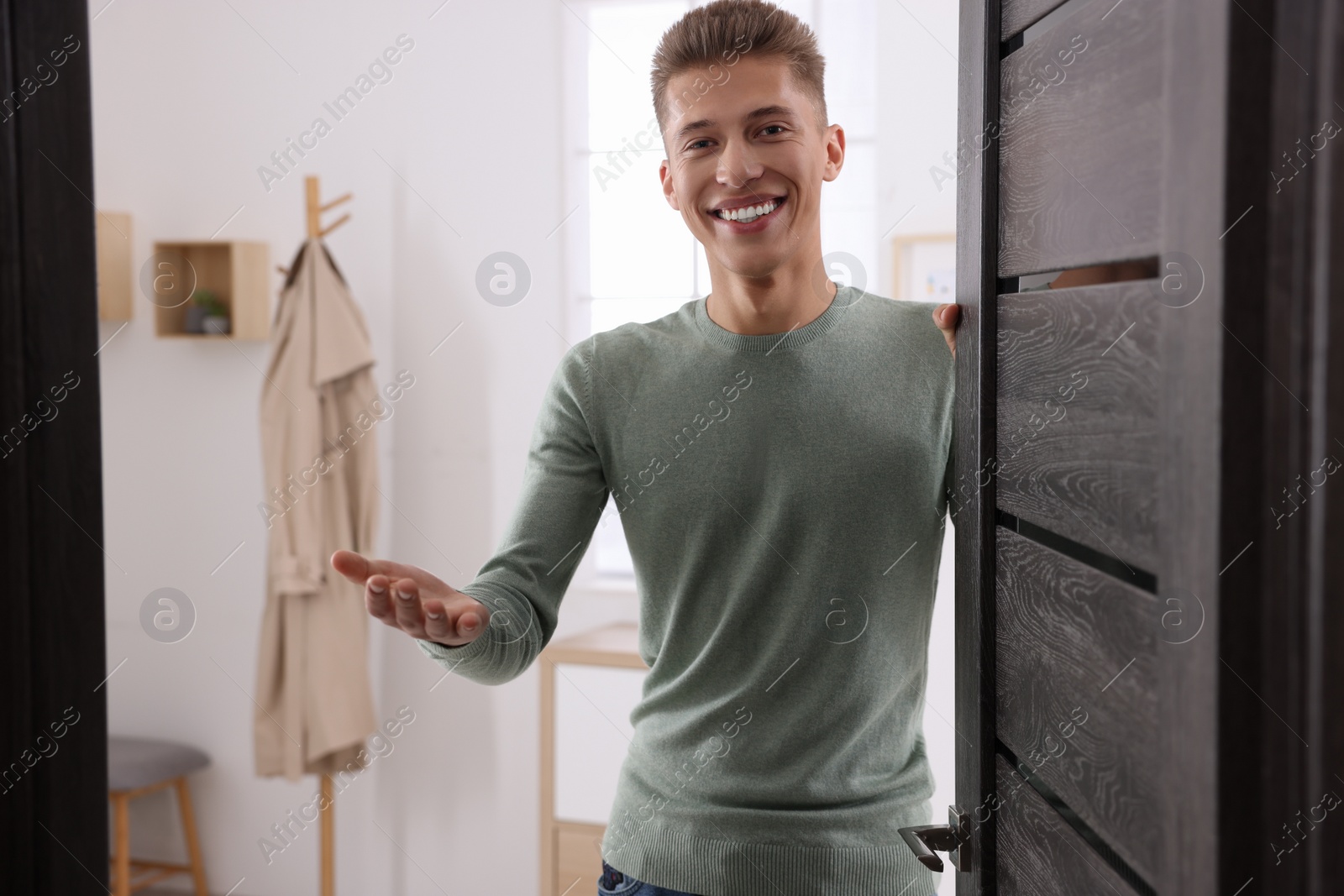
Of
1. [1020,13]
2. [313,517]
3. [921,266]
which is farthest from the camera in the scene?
[313,517]

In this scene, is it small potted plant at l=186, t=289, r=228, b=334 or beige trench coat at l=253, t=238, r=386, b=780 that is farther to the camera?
small potted plant at l=186, t=289, r=228, b=334

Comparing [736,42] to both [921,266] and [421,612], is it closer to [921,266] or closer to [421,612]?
[421,612]

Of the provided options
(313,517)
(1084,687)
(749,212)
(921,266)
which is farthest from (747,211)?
(313,517)

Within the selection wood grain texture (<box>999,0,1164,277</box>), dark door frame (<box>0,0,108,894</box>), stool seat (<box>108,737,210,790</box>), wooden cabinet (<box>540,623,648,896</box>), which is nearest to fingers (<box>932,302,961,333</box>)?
wood grain texture (<box>999,0,1164,277</box>)

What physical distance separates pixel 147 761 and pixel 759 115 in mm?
2212

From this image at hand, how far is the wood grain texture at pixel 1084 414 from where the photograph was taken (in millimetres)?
594

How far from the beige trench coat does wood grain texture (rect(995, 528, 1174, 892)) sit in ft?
5.93

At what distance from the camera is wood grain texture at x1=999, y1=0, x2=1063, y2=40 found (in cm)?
76

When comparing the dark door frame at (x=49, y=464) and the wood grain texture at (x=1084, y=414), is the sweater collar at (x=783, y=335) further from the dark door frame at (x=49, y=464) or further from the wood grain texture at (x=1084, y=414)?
the dark door frame at (x=49, y=464)

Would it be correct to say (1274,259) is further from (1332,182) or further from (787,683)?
(787,683)

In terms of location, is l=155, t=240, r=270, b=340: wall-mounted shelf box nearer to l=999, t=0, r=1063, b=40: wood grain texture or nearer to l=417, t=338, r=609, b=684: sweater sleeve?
l=417, t=338, r=609, b=684: sweater sleeve

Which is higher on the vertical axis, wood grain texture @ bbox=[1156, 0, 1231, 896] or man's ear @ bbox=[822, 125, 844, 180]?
man's ear @ bbox=[822, 125, 844, 180]

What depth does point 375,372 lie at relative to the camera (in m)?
2.54

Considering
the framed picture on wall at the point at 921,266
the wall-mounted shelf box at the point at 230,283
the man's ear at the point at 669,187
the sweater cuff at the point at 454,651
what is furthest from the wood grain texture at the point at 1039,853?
the wall-mounted shelf box at the point at 230,283
